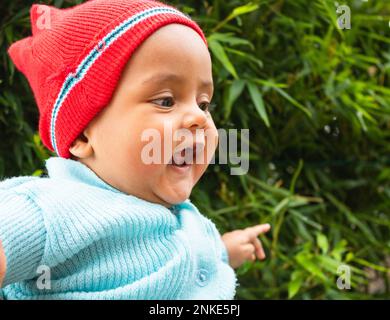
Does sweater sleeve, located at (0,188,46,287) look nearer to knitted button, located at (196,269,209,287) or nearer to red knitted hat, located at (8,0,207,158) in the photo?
red knitted hat, located at (8,0,207,158)

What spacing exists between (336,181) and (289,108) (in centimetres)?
40

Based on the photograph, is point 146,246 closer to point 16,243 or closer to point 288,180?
point 16,243

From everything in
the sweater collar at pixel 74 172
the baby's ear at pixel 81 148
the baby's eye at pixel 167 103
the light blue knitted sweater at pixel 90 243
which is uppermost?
the baby's eye at pixel 167 103

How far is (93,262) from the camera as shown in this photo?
104 cm

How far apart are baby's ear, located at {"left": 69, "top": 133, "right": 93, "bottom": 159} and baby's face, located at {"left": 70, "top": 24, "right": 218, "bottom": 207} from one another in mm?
11

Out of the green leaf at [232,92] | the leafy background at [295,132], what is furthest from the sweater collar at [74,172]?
Answer: the green leaf at [232,92]

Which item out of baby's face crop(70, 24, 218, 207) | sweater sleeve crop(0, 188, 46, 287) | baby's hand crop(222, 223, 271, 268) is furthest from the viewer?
baby's hand crop(222, 223, 271, 268)

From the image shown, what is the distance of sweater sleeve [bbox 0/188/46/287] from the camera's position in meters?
0.94

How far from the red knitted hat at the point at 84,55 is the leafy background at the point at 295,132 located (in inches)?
15.7

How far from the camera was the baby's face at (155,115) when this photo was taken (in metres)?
1.06

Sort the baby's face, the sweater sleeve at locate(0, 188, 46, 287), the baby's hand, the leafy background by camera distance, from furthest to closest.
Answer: the leafy background → the baby's hand → the baby's face → the sweater sleeve at locate(0, 188, 46, 287)

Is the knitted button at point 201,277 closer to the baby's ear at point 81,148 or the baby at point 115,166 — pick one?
the baby at point 115,166

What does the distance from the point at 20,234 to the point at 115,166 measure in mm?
218

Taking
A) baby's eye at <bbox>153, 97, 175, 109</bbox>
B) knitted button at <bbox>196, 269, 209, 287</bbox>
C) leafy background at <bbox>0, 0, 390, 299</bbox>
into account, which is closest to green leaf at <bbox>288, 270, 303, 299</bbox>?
leafy background at <bbox>0, 0, 390, 299</bbox>
